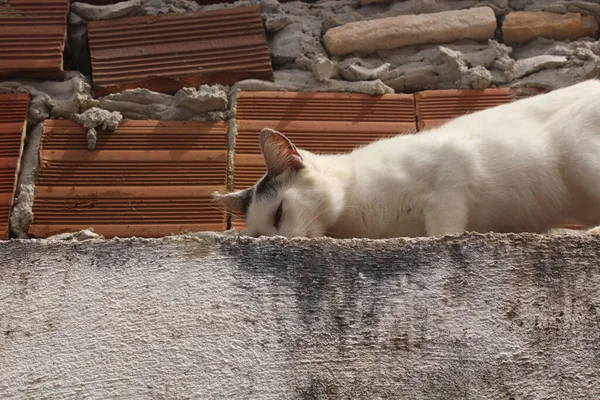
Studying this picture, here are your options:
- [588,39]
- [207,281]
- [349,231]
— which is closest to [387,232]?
[349,231]

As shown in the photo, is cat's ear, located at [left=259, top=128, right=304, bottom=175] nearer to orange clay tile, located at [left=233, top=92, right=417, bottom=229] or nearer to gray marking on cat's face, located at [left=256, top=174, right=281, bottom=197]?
gray marking on cat's face, located at [left=256, top=174, right=281, bottom=197]

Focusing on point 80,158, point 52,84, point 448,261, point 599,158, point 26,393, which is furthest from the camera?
point 52,84

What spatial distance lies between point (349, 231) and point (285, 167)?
1.02 feet

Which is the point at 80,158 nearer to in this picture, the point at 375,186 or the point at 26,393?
the point at 375,186

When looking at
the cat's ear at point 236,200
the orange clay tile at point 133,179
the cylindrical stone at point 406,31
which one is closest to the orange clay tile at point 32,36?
the orange clay tile at point 133,179

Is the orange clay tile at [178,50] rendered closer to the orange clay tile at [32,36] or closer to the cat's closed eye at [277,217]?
the orange clay tile at [32,36]

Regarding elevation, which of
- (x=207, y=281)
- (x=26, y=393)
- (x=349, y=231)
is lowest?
(x=349, y=231)

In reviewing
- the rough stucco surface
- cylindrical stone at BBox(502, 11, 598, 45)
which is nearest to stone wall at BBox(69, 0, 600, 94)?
cylindrical stone at BBox(502, 11, 598, 45)

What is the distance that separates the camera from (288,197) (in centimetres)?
270

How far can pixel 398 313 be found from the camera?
6.03 feet

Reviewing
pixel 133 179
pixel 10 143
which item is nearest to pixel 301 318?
pixel 133 179

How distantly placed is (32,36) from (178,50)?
64 centimetres

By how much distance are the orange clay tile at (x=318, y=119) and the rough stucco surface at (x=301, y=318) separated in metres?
1.30

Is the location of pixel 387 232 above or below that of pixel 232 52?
below
